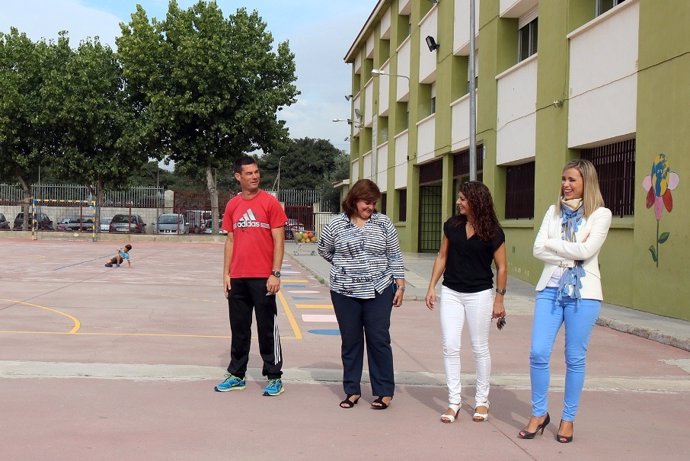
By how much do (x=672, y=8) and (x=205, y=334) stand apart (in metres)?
9.11

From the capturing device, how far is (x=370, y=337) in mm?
6453

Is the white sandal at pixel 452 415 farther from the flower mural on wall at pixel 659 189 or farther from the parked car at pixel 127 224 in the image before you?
the parked car at pixel 127 224

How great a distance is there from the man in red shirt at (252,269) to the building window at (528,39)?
1534 cm

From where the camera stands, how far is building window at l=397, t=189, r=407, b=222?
36.7 meters

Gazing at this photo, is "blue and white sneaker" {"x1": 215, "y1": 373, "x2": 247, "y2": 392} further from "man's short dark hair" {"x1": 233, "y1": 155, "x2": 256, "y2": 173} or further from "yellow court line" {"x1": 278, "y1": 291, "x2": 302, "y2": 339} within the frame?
"yellow court line" {"x1": 278, "y1": 291, "x2": 302, "y2": 339}

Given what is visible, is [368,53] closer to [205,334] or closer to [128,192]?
[128,192]

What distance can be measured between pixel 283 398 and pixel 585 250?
2782 millimetres

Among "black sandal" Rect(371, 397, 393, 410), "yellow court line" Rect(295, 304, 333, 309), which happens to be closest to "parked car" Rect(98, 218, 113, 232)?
"yellow court line" Rect(295, 304, 333, 309)

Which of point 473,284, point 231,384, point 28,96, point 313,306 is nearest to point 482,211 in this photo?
point 473,284

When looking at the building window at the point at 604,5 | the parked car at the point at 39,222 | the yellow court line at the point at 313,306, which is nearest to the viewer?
the yellow court line at the point at 313,306

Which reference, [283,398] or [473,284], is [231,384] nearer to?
[283,398]

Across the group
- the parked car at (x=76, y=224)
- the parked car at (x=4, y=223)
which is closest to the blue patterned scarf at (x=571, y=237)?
the parked car at (x=76, y=224)

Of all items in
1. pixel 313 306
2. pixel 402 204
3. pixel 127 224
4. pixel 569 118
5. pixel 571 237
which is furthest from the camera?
pixel 127 224

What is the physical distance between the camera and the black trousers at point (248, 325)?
6.73m
